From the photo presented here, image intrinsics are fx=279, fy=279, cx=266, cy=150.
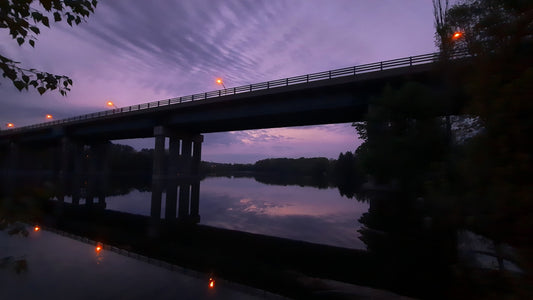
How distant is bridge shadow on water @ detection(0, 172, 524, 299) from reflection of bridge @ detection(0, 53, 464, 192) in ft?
16.9

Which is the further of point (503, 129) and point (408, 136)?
point (408, 136)

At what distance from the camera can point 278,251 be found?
9719mm

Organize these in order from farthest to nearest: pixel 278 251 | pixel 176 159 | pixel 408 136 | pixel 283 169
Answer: pixel 283 169, pixel 176 159, pixel 408 136, pixel 278 251

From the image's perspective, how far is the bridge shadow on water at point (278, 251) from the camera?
247 inches

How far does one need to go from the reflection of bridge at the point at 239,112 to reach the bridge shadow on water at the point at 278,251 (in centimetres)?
516

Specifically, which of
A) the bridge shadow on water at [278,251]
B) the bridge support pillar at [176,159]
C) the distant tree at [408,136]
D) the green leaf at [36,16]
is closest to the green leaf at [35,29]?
the green leaf at [36,16]

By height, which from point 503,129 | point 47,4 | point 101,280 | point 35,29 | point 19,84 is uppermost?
point 47,4

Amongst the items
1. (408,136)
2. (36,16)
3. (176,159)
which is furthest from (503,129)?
(176,159)

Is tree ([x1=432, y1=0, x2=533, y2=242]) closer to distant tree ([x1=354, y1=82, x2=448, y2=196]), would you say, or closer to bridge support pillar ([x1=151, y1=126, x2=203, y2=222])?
distant tree ([x1=354, y1=82, x2=448, y2=196])

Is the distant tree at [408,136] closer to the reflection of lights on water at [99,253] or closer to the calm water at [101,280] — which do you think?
the calm water at [101,280]

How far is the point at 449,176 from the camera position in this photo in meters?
4.93

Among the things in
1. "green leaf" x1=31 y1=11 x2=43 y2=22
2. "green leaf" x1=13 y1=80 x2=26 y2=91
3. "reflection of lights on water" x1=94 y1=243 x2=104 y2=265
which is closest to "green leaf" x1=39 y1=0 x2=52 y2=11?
"green leaf" x1=31 y1=11 x2=43 y2=22

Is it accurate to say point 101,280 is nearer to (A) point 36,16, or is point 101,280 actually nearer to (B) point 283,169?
(A) point 36,16

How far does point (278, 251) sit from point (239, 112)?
30321mm
